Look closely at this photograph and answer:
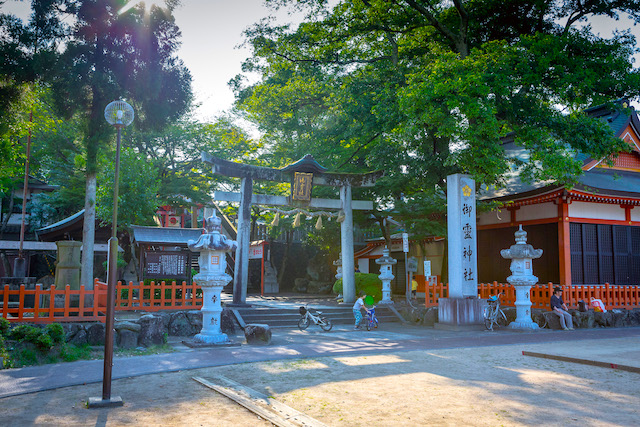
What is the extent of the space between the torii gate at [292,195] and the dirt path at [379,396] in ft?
27.5

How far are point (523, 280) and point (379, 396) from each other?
11.0 meters

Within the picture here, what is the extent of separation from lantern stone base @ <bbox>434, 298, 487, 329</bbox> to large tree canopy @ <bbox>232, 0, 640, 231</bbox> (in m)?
4.23

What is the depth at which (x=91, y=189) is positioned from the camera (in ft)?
47.5

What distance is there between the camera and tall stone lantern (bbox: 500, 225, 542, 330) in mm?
16047

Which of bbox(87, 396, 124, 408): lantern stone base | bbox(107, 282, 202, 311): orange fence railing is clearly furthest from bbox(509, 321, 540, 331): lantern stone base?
bbox(87, 396, 124, 408): lantern stone base

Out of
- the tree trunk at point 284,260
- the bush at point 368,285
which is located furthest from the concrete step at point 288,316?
the tree trunk at point 284,260

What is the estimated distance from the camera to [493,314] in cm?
1566

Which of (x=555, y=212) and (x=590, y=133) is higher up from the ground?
(x=590, y=133)

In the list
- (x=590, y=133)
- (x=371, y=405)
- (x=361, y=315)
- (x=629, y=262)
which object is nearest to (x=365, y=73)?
(x=590, y=133)

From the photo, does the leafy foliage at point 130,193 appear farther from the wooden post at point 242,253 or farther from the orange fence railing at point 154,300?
the orange fence railing at point 154,300

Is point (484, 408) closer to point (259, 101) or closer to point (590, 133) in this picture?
point (590, 133)

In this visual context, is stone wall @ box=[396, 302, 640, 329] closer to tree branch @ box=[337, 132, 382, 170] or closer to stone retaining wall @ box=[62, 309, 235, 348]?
tree branch @ box=[337, 132, 382, 170]

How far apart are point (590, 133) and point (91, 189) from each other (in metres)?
15.7

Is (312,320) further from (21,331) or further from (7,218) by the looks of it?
(7,218)
